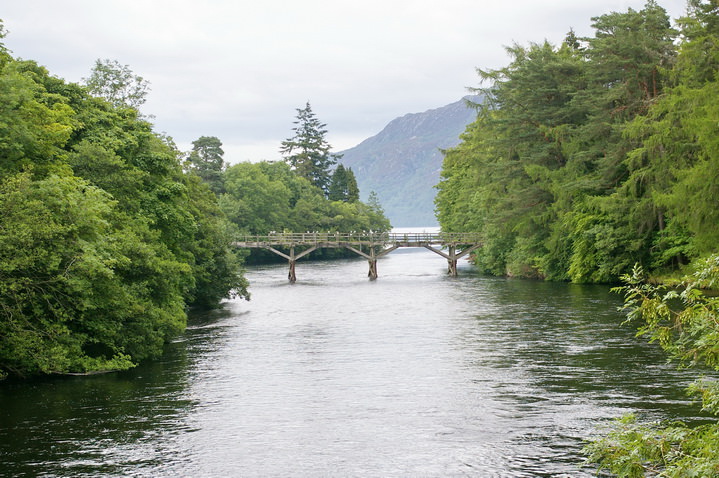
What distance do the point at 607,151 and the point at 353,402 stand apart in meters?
33.1

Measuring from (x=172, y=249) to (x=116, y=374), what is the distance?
33.4 feet

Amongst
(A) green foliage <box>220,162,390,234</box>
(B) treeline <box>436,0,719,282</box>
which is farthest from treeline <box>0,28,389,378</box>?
(A) green foliage <box>220,162,390,234</box>

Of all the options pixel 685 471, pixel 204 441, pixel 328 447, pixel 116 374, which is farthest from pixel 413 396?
pixel 685 471

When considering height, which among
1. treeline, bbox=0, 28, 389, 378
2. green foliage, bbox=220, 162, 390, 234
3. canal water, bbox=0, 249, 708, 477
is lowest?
canal water, bbox=0, 249, 708, 477

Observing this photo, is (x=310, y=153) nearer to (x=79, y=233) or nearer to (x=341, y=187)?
(x=341, y=187)

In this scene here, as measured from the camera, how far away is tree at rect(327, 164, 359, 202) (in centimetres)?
13500

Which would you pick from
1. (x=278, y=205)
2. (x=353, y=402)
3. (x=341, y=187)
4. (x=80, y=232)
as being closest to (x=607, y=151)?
(x=353, y=402)

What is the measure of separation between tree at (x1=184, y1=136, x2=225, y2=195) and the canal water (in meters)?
74.9

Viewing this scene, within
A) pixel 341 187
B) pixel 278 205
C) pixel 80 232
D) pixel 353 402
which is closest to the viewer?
pixel 353 402

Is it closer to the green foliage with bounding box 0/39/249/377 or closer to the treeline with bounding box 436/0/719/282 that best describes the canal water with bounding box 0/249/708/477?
the green foliage with bounding box 0/39/249/377

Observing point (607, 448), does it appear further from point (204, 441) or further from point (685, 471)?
point (204, 441)

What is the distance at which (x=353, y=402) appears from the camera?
760 inches

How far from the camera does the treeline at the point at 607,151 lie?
37.2m

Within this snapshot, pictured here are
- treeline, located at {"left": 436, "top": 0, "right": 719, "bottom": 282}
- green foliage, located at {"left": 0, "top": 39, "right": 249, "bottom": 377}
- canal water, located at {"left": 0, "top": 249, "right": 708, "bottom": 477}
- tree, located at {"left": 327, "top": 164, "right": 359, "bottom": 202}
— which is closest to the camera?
canal water, located at {"left": 0, "top": 249, "right": 708, "bottom": 477}
